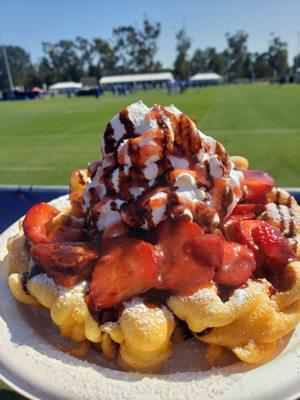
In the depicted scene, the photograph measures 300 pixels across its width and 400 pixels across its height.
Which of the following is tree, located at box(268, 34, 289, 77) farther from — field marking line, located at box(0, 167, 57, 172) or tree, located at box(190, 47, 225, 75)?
field marking line, located at box(0, 167, 57, 172)

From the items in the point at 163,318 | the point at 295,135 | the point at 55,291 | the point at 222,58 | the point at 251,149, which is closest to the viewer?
the point at 163,318

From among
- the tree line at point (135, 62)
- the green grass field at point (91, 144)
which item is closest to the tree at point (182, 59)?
the tree line at point (135, 62)

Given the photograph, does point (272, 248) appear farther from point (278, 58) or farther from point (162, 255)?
point (278, 58)

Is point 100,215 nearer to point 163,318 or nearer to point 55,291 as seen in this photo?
point 55,291

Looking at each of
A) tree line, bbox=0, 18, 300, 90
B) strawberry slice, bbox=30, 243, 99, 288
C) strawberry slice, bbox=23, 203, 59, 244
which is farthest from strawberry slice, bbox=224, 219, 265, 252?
tree line, bbox=0, 18, 300, 90

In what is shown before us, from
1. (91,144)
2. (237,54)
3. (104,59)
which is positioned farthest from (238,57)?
(91,144)

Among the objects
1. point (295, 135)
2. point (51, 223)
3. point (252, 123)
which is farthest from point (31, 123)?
point (51, 223)

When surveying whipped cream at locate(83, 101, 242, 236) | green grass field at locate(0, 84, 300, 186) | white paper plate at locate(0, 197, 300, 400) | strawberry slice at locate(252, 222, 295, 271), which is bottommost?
green grass field at locate(0, 84, 300, 186)

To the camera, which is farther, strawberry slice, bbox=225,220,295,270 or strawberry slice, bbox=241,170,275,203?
strawberry slice, bbox=241,170,275,203
